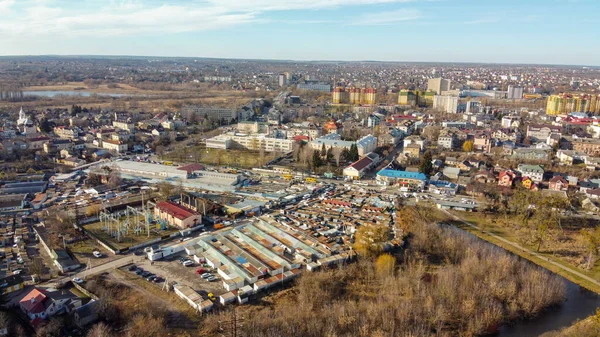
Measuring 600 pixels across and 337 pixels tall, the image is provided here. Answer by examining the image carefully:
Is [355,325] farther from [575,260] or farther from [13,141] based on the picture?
[13,141]

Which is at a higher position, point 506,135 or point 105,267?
point 506,135

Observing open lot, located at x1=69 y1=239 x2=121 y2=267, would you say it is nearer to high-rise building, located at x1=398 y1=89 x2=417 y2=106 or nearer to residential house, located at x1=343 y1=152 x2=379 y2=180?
residential house, located at x1=343 y1=152 x2=379 y2=180

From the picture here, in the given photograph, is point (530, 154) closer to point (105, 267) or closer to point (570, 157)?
point (570, 157)

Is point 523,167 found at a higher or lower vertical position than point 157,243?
higher

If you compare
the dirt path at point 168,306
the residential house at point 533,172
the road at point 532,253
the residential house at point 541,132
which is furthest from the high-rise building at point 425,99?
the dirt path at point 168,306

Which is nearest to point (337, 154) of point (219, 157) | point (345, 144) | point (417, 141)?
point (345, 144)

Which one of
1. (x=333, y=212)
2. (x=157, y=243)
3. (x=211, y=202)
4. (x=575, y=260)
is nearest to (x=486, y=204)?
(x=575, y=260)
